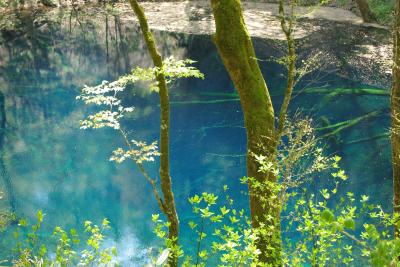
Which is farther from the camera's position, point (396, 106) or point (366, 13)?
point (366, 13)

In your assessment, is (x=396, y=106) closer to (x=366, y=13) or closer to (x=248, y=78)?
(x=248, y=78)

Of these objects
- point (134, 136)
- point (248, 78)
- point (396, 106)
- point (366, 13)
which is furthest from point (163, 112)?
point (366, 13)

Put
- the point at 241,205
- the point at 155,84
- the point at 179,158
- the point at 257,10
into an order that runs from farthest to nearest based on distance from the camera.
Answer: the point at 257,10, the point at 179,158, the point at 241,205, the point at 155,84

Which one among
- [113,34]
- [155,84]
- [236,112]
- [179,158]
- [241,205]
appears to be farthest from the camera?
[113,34]

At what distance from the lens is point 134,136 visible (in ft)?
35.3

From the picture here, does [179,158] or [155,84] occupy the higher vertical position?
[155,84]

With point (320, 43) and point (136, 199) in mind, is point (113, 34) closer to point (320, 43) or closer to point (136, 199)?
point (320, 43)

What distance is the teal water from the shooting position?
8570mm

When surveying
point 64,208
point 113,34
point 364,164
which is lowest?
point 64,208

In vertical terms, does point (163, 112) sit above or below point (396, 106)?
below

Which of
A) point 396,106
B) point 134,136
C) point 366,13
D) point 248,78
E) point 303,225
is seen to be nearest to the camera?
point 248,78

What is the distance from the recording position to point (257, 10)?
18172mm

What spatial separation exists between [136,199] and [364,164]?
4279 mm

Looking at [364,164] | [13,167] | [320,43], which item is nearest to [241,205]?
[364,164]
